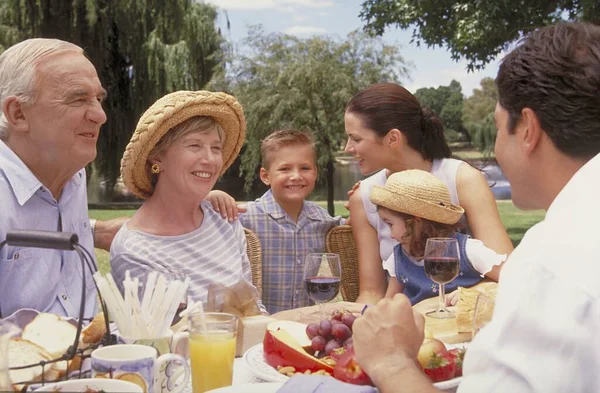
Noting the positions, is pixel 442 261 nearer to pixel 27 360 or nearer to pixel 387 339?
pixel 387 339

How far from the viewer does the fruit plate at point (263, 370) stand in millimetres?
1664

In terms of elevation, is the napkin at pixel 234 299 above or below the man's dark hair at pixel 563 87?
below

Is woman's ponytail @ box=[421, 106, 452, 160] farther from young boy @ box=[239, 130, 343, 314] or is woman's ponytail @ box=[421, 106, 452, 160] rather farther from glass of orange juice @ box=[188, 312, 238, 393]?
glass of orange juice @ box=[188, 312, 238, 393]

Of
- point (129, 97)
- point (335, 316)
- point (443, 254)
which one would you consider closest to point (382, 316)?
point (335, 316)

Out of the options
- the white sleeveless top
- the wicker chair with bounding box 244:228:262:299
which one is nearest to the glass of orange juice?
the wicker chair with bounding box 244:228:262:299

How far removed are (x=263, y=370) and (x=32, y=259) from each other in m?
1.25

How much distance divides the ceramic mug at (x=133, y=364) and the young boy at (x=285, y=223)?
2357mm

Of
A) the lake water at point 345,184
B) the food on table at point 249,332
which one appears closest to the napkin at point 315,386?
the food on table at point 249,332

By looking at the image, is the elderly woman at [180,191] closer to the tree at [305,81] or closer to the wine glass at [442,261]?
the wine glass at [442,261]

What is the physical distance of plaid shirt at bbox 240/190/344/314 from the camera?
3.90 meters

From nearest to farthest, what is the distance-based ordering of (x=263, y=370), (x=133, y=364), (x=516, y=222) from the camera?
(x=133, y=364)
(x=263, y=370)
(x=516, y=222)

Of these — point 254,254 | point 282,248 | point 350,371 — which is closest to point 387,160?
point 282,248

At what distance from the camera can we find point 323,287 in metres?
2.59

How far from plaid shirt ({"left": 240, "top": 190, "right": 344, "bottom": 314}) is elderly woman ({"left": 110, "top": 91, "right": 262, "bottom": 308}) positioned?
620 millimetres
